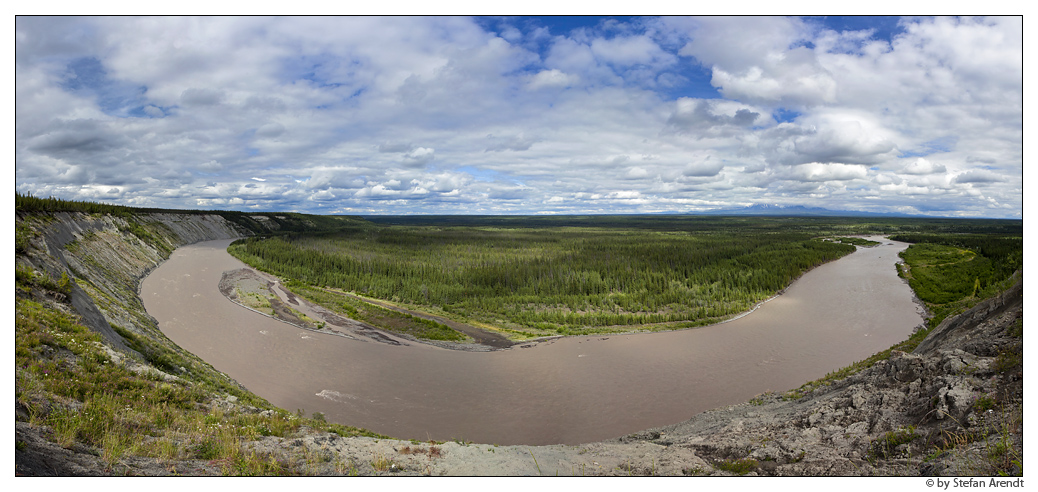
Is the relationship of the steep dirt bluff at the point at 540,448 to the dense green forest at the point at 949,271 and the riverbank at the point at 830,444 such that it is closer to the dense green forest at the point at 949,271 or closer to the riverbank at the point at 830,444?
the riverbank at the point at 830,444

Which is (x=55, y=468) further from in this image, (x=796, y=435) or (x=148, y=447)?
(x=796, y=435)

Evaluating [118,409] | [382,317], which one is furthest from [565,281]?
[118,409]

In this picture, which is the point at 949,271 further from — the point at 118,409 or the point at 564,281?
the point at 118,409

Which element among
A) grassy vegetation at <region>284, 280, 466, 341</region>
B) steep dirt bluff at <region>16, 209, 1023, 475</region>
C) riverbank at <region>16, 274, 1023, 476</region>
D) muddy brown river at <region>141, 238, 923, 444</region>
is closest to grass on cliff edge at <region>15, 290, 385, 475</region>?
steep dirt bluff at <region>16, 209, 1023, 475</region>

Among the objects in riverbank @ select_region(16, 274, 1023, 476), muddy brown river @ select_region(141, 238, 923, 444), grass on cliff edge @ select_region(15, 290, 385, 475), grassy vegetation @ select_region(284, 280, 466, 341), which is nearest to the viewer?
riverbank @ select_region(16, 274, 1023, 476)

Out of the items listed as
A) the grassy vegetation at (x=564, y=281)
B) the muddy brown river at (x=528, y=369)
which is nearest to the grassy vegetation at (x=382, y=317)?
the muddy brown river at (x=528, y=369)

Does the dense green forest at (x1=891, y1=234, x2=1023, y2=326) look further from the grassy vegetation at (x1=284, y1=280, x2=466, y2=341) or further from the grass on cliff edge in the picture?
the grass on cliff edge
